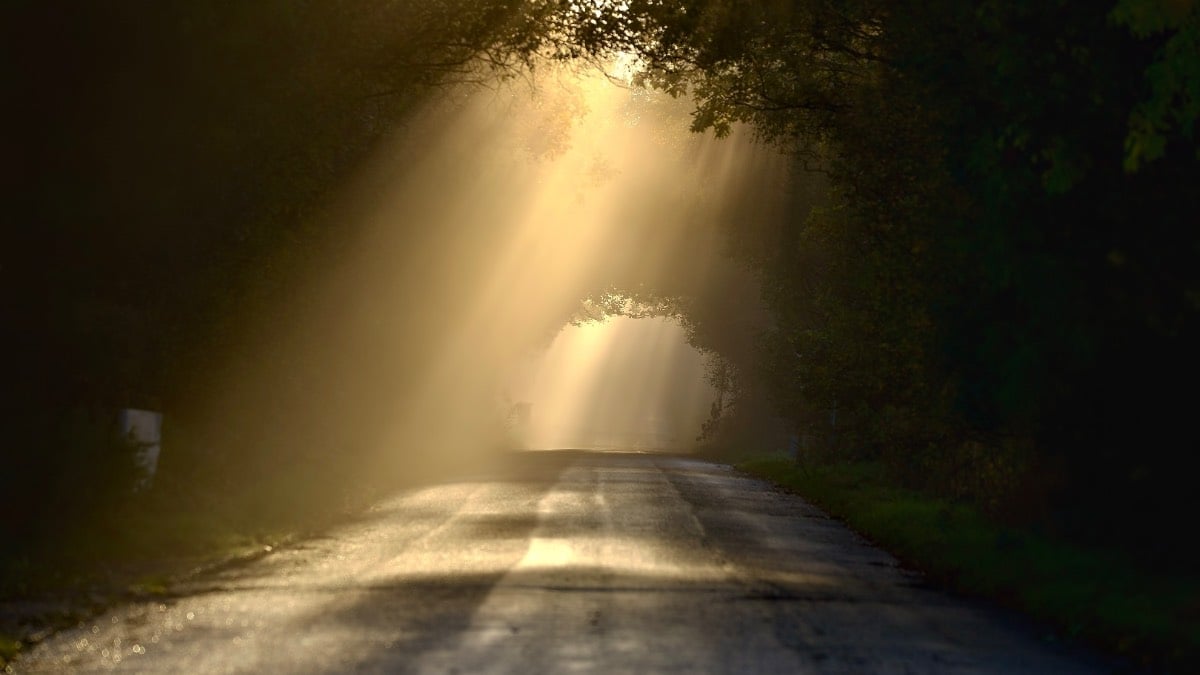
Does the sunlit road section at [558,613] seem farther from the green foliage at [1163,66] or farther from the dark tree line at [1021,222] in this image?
the green foliage at [1163,66]

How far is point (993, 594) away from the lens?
54.7ft

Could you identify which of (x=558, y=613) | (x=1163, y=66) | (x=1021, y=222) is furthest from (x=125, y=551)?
(x=1163, y=66)

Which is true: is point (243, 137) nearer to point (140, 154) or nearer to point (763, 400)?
point (140, 154)

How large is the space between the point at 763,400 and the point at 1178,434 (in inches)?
2283

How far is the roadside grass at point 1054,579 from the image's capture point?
42.8ft

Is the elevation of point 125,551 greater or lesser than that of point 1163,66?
lesser

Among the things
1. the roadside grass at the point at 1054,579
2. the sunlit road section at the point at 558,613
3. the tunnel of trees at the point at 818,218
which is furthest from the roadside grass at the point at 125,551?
the roadside grass at the point at 1054,579

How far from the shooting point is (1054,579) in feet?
53.5

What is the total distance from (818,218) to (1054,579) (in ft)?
58.6

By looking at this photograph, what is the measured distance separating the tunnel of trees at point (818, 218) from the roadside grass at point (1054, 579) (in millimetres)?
551

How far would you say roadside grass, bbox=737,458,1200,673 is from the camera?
13039 mm

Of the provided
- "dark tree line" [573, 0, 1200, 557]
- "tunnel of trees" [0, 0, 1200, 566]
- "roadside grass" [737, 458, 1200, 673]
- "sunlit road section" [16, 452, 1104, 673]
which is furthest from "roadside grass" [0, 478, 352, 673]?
"dark tree line" [573, 0, 1200, 557]

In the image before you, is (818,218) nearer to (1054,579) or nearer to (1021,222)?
(1021,222)

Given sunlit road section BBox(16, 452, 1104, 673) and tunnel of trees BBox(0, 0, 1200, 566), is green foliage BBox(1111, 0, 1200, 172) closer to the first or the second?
A: tunnel of trees BBox(0, 0, 1200, 566)
